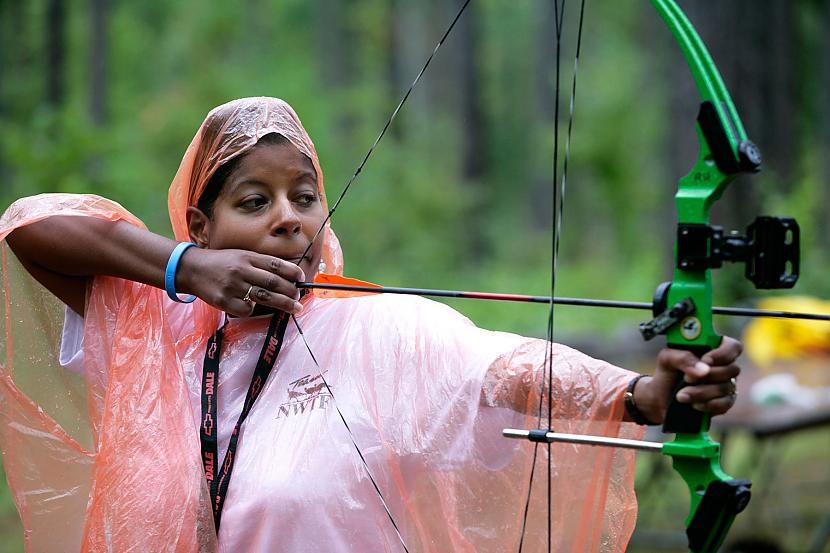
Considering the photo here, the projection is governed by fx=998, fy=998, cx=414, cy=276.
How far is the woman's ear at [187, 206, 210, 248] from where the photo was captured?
2.45m

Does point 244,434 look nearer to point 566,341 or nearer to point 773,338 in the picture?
point 773,338

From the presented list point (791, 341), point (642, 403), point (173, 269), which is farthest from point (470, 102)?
point (642, 403)

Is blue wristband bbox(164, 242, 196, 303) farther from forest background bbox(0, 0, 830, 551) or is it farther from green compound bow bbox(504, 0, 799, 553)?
forest background bbox(0, 0, 830, 551)

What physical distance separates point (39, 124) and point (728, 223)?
5.70 metres

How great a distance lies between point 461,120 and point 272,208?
2243 cm

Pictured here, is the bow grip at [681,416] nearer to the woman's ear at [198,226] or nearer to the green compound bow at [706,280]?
the green compound bow at [706,280]

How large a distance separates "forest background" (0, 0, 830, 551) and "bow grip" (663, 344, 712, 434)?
4.93 metres

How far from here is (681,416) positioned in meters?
1.79

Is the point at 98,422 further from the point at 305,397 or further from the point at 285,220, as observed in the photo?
the point at 285,220

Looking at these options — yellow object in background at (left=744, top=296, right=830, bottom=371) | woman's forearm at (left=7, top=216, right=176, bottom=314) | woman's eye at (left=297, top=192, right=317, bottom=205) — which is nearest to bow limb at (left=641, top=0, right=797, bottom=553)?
woman's eye at (left=297, top=192, right=317, bottom=205)

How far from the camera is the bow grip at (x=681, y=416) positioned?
1779 mm

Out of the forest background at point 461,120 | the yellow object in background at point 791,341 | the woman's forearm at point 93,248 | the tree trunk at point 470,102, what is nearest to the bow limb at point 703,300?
the woman's forearm at point 93,248

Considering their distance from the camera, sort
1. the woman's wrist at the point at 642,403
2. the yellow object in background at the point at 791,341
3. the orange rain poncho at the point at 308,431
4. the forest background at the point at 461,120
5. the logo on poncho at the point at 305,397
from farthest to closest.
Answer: the forest background at the point at 461,120
the yellow object in background at the point at 791,341
the logo on poncho at the point at 305,397
the orange rain poncho at the point at 308,431
the woman's wrist at the point at 642,403

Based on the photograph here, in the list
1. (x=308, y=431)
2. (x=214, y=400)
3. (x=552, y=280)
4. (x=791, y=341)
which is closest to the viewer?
(x=552, y=280)
